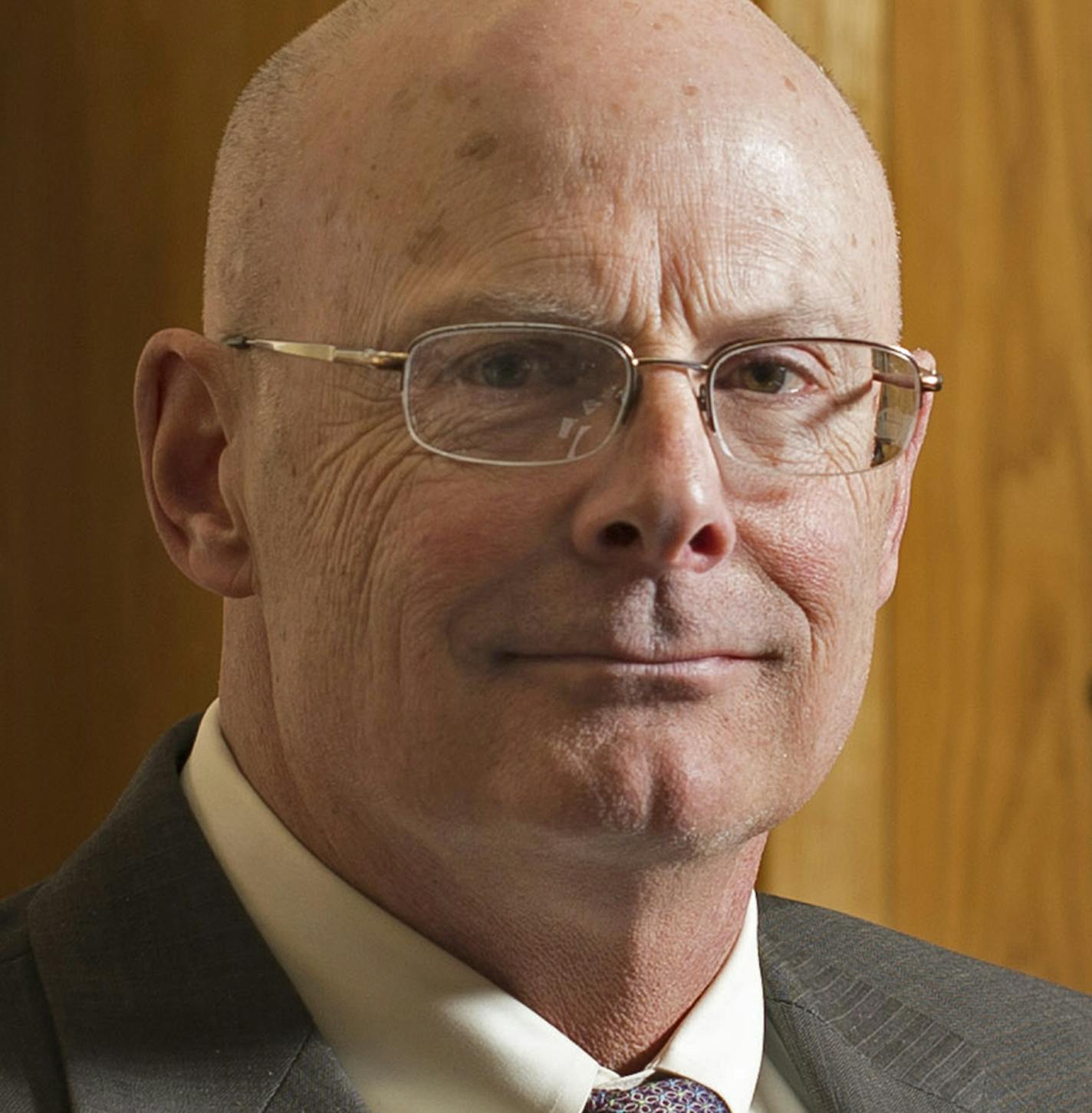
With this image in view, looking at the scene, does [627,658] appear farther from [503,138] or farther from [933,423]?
[933,423]

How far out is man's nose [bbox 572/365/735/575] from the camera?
1.12m

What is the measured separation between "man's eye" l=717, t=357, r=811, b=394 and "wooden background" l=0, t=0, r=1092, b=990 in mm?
507

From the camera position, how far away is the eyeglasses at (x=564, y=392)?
117 cm

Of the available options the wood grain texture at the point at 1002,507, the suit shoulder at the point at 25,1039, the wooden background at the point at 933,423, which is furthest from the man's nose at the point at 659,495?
the wood grain texture at the point at 1002,507

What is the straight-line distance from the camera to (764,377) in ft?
4.06

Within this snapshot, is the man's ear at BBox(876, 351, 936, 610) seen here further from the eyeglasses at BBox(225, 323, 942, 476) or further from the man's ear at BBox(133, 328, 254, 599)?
the man's ear at BBox(133, 328, 254, 599)

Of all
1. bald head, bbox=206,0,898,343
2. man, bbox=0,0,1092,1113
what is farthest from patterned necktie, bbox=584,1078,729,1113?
bald head, bbox=206,0,898,343

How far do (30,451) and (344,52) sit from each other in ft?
2.98

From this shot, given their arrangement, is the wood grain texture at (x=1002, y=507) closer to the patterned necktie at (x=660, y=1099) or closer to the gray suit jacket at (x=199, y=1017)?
the gray suit jacket at (x=199, y=1017)

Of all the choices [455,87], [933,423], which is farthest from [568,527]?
[933,423]

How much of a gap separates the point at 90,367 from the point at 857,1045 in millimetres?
1083

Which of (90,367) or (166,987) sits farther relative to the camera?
(90,367)

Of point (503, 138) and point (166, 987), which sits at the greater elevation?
point (503, 138)

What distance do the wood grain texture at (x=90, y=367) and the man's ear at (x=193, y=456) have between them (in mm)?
608
